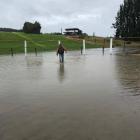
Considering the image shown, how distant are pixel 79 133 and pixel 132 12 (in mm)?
73853

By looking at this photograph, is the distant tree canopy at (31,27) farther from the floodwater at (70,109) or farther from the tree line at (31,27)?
the floodwater at (70,109)

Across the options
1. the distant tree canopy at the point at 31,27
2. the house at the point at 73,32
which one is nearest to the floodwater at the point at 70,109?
the house at the point at 73,32

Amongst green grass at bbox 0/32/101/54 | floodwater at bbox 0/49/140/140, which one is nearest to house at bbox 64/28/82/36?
green grass at bbox 0/32/101/54

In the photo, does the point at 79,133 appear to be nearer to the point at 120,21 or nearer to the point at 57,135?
the point at 57,135

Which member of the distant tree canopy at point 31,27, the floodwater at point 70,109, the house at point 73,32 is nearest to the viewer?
the floodwater at point 70,109

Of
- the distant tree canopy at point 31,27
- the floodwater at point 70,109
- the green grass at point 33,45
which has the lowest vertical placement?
the green grass at point 33,45

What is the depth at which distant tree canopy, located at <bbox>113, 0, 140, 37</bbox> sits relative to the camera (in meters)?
76.6

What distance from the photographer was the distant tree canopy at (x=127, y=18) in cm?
7662

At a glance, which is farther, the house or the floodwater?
the house

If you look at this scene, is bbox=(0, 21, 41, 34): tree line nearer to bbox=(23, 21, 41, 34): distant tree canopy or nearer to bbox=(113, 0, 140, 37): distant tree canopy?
bbox=(23, 21, 41, 34): distant tree canopy

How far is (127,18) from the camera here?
7988cm

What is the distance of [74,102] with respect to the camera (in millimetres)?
10586

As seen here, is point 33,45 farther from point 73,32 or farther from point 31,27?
point 31,27

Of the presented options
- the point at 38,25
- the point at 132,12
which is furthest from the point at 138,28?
the point at 38,25
